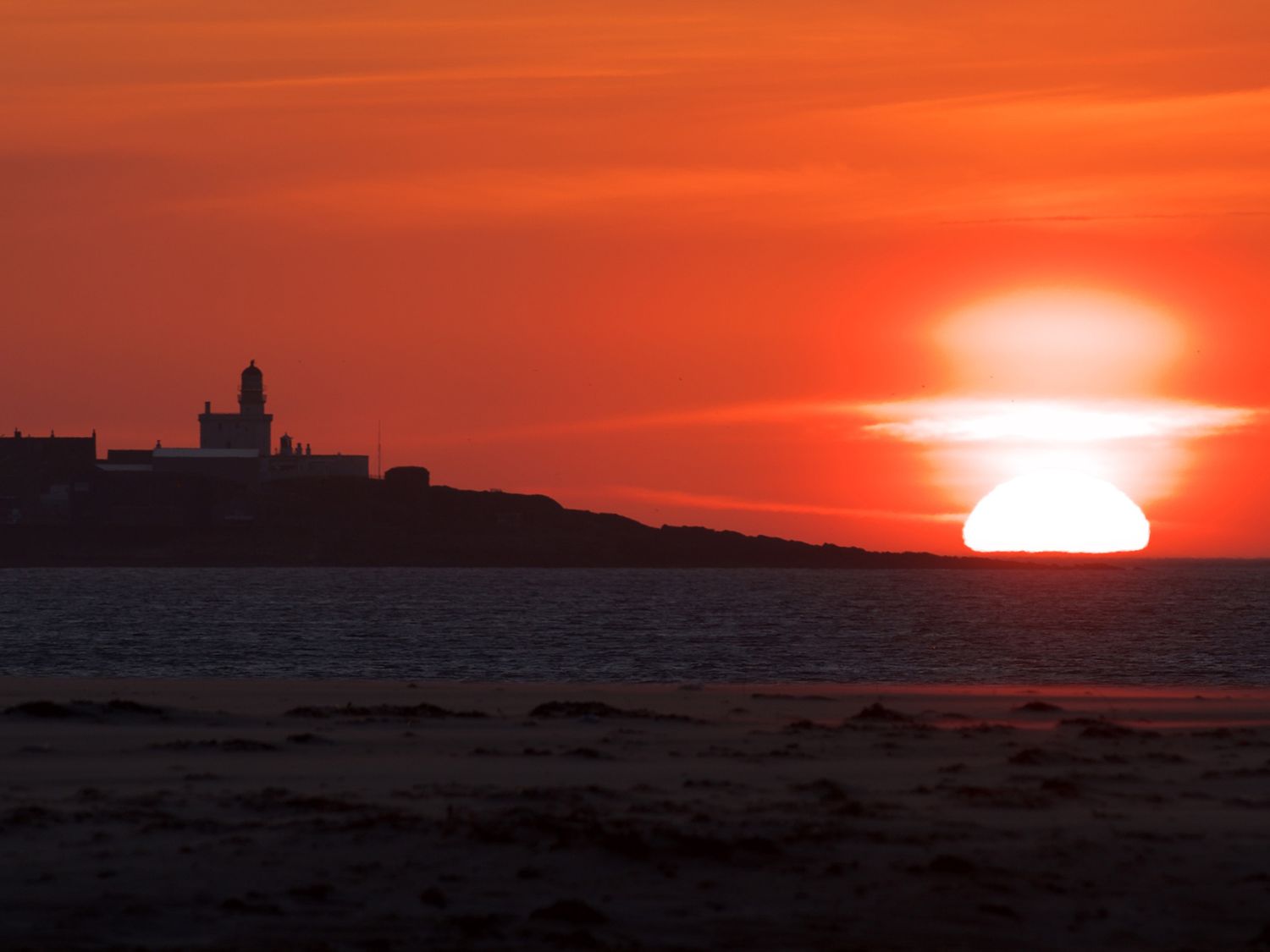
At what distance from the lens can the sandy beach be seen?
1448 cm

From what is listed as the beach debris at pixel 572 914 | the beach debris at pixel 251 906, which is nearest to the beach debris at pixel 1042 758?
the beach debris at pixel 572 914

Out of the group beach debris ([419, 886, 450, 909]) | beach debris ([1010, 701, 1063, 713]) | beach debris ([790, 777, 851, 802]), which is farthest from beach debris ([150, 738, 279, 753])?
beach debris ([1010, 701, 1063, 713])

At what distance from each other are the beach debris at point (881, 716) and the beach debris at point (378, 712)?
728 centimetres

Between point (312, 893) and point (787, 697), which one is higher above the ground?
point (787, 697)

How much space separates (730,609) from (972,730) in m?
102

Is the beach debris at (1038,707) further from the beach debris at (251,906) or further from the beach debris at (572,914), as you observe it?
the beach debris at (251,906)

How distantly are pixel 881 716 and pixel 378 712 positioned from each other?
9758 mm

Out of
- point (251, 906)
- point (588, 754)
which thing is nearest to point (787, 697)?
point (588, 754)

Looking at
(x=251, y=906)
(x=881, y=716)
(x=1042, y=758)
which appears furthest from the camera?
(x=881, y=716)

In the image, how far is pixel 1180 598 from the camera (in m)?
169

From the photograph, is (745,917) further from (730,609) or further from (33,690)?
(730,609)

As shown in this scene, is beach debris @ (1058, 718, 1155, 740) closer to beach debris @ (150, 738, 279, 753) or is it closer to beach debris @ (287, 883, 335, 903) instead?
beach debris @ (150, 738, 279, 753)

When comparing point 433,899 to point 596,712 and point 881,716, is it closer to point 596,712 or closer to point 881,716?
point 596,712

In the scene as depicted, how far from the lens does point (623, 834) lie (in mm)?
A: 17219
